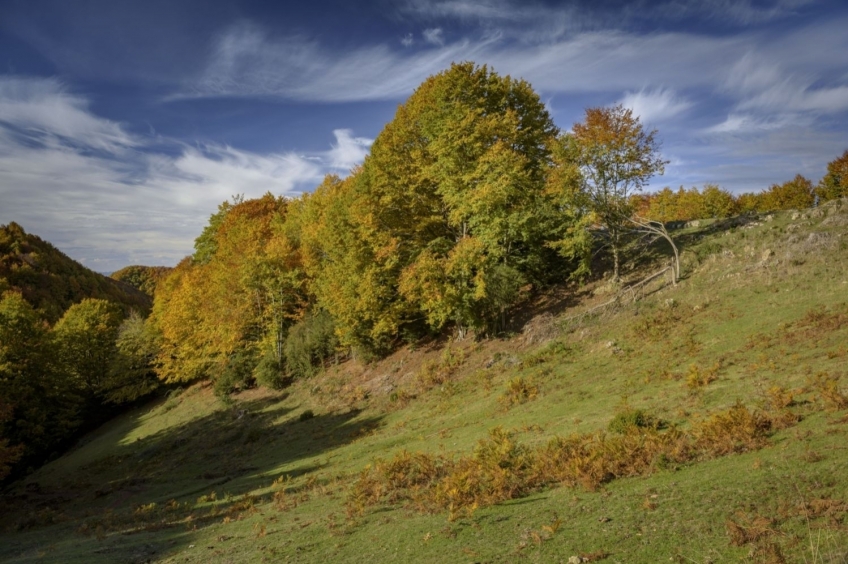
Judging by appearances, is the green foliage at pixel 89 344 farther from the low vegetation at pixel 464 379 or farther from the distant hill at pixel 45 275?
the distant hill at pixel 45 275

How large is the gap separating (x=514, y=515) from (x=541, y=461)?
8.54 feet

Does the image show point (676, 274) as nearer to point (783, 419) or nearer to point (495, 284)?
point (495, 284)

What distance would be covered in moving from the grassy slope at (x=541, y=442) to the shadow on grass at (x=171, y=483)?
157mm

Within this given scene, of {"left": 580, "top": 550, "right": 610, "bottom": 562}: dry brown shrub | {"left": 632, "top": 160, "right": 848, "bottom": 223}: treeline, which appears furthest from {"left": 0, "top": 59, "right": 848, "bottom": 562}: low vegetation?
{"left": 632, "top": 160, "right": 848, "bottom": 223}: treeline

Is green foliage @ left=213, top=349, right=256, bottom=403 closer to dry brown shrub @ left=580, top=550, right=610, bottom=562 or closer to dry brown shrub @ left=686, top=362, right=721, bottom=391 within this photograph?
dry brown shrub @ left=686, top=362, right=721, bottom=391

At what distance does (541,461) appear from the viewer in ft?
40.1

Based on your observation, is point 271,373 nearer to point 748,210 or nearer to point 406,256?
point 406,256

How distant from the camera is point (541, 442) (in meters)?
14.6

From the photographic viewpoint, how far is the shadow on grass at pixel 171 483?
1541 centimetres

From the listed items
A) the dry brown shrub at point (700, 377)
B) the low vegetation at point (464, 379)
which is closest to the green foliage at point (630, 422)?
the low vegetation at point (464, 379)

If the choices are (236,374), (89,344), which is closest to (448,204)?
(236,374)

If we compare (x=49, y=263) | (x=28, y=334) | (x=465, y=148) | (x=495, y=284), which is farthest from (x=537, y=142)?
(x=49, y=263)

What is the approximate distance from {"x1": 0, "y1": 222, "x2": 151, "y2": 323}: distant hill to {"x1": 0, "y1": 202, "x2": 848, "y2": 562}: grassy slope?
76994mm

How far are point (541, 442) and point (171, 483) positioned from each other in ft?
68.5
